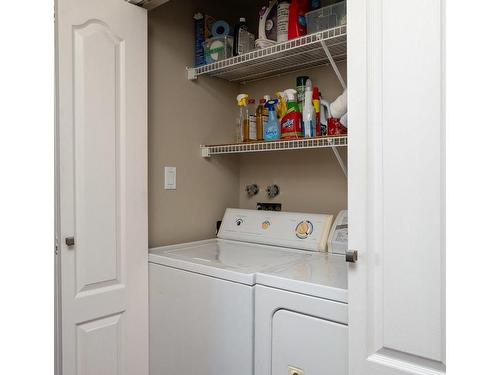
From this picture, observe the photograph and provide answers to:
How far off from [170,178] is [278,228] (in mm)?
744

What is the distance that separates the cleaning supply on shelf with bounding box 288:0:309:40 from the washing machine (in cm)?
A: 103

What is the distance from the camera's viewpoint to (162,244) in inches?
84.7

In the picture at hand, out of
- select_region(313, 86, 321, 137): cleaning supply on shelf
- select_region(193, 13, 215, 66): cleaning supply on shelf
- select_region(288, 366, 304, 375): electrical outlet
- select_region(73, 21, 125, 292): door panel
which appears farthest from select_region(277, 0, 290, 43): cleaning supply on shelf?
select_region(288, 366, 304, 375): electrical outlet

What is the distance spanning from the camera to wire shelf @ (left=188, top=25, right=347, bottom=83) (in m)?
1.75

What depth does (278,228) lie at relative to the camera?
7.18ft

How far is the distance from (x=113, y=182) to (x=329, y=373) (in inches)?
52.9

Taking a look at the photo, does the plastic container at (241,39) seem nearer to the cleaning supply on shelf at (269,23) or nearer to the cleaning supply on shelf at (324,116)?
the cleaning supply on shelf at (269,23)

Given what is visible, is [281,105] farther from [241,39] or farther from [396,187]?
[396,187]

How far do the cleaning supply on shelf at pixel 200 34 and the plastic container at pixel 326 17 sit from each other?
28.8 inches

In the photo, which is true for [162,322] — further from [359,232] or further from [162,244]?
[359,232]

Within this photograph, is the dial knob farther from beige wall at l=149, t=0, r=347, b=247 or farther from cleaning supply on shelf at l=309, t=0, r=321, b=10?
cleaning supply on shelf at l=309, t=0, r=321, b=10

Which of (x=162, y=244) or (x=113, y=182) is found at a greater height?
(x=113, y=182)

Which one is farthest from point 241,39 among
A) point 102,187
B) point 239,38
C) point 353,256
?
point 353,256
